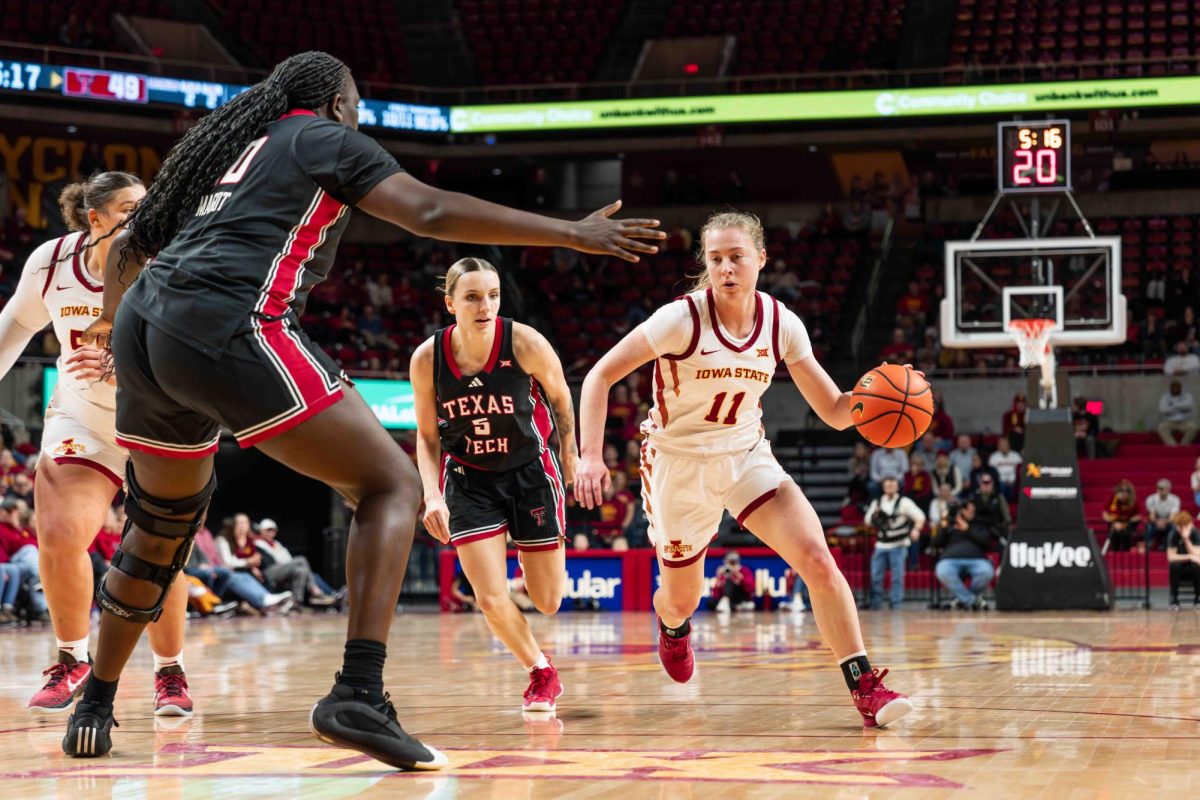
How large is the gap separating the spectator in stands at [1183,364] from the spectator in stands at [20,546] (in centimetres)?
1620

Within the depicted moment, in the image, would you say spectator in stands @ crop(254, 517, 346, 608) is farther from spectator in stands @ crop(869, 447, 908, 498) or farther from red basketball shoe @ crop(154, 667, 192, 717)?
red basketball shoe @ crop(154, 667, 192, 717)

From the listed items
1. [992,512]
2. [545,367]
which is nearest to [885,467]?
[992,512]

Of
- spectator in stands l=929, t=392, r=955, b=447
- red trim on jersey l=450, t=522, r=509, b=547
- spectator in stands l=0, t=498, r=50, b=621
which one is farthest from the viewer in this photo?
spectator in stands l=929, t=392, r=955, b=447

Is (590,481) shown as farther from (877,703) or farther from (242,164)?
(242,164)

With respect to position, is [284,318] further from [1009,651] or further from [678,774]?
[1009,651]

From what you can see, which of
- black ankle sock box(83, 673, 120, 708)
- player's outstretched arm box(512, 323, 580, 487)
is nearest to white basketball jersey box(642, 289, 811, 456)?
player's outstretched arm box(512, 323, 580, 487)

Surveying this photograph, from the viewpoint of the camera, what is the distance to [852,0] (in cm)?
2741

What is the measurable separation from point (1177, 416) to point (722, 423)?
58.6 ft

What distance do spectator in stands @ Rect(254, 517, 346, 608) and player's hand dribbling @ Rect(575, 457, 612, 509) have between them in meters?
12.8

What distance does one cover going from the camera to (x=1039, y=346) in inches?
657

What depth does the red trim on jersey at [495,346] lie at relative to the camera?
21.7 feet

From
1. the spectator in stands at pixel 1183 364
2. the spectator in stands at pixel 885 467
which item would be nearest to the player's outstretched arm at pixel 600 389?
the spectator in stands at pixel 885 467

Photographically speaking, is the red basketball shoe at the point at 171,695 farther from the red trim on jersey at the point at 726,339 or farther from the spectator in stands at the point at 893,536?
the spectator in stands at the point at 893,536

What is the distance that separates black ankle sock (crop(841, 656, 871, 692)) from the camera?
5.40m
